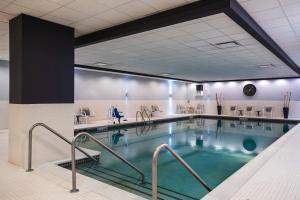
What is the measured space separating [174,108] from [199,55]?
10.1 m

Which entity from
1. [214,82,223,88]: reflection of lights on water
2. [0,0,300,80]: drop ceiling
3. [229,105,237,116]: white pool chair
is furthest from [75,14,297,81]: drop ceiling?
[214,82,223,88]: reflection of lights on water

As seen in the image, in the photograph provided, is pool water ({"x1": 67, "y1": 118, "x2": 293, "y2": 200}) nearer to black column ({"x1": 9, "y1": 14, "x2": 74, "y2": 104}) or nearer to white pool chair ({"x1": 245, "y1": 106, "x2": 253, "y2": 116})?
black column ({"x1": 9, "y1": 14, "x2": 74, "y2": 104})

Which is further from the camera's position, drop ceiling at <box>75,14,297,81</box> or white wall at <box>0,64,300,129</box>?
white wall at <box>0,64,300,129</box>

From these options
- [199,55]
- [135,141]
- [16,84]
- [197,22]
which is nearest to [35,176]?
[16,84]

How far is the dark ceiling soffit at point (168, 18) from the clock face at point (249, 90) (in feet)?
42.0

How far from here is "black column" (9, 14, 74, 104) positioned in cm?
353

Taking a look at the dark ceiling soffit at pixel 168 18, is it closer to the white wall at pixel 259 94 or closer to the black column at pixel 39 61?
the black column at pixel 39 61

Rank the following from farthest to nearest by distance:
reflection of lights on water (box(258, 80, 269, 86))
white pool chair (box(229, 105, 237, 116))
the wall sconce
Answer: the wall sconce, white pool chair (box(229, 105, 237, 116)), reflection of lights on water (box(258, 80, 269, 86))

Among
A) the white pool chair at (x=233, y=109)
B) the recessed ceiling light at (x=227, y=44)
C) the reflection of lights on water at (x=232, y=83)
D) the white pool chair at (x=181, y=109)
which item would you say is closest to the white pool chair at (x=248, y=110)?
the white pool chair at (x=233, y=109)

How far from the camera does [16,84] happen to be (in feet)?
11.9

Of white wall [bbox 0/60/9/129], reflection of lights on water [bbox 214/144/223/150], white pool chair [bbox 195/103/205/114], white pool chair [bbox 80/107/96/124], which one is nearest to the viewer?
reflection of lights on water [bbox 214/144/223/150]

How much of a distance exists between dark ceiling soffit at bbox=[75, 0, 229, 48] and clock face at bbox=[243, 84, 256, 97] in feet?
42.0

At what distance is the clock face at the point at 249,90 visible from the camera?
14.5m

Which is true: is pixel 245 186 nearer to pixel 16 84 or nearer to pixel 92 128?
pixel 16 84
